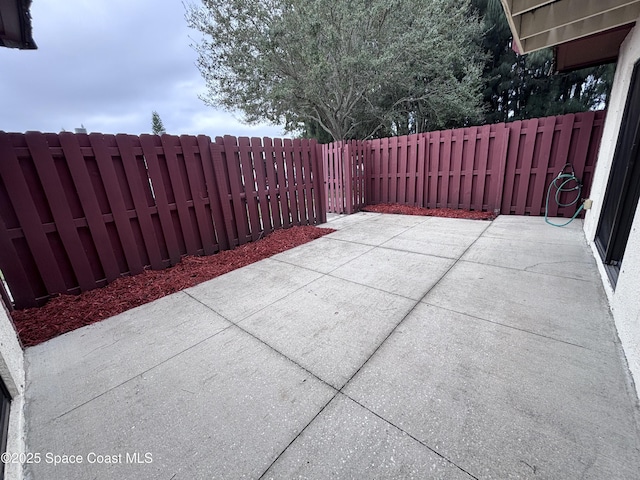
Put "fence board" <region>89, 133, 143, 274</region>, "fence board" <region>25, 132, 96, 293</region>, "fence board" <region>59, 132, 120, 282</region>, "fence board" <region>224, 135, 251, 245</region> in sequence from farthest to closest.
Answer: "fence board" <region>224, 135, 251, 245</region>
"fence board" <region>89, 133, 143, 274</region>
"fence board" <region>59, 132, 120, 282</region>
"fence board" <region>25, 132, 96, 293</region>

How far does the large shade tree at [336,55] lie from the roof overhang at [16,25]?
7864 millimetres

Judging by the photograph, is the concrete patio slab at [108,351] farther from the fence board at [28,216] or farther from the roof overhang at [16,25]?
the roof overhang at [16,25]

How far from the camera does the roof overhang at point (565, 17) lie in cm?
248

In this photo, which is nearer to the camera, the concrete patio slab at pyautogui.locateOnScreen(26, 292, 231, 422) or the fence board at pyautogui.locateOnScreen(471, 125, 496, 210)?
the concrete patio slab at pyautogui.locateOnScreen(26, 292, 231, 422)

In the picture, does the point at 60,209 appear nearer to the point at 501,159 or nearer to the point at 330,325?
the point at 330,325

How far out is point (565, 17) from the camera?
8.77ft

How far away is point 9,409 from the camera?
143cm

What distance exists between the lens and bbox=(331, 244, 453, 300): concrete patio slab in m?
2.67

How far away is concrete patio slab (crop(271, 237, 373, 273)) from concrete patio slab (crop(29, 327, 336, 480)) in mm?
1743

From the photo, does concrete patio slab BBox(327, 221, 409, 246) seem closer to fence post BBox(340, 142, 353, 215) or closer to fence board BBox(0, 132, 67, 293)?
fence post BBox(340, 142, 353, 215)

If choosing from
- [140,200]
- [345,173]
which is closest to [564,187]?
[345,173]

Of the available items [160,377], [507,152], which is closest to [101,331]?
[160,377]

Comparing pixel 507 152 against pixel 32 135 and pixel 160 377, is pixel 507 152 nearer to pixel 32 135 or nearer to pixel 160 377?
pixel 160 377

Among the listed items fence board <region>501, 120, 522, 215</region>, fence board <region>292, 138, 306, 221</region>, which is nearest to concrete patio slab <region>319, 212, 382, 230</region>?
fence board <region>292, 138, 306, 221</region>
